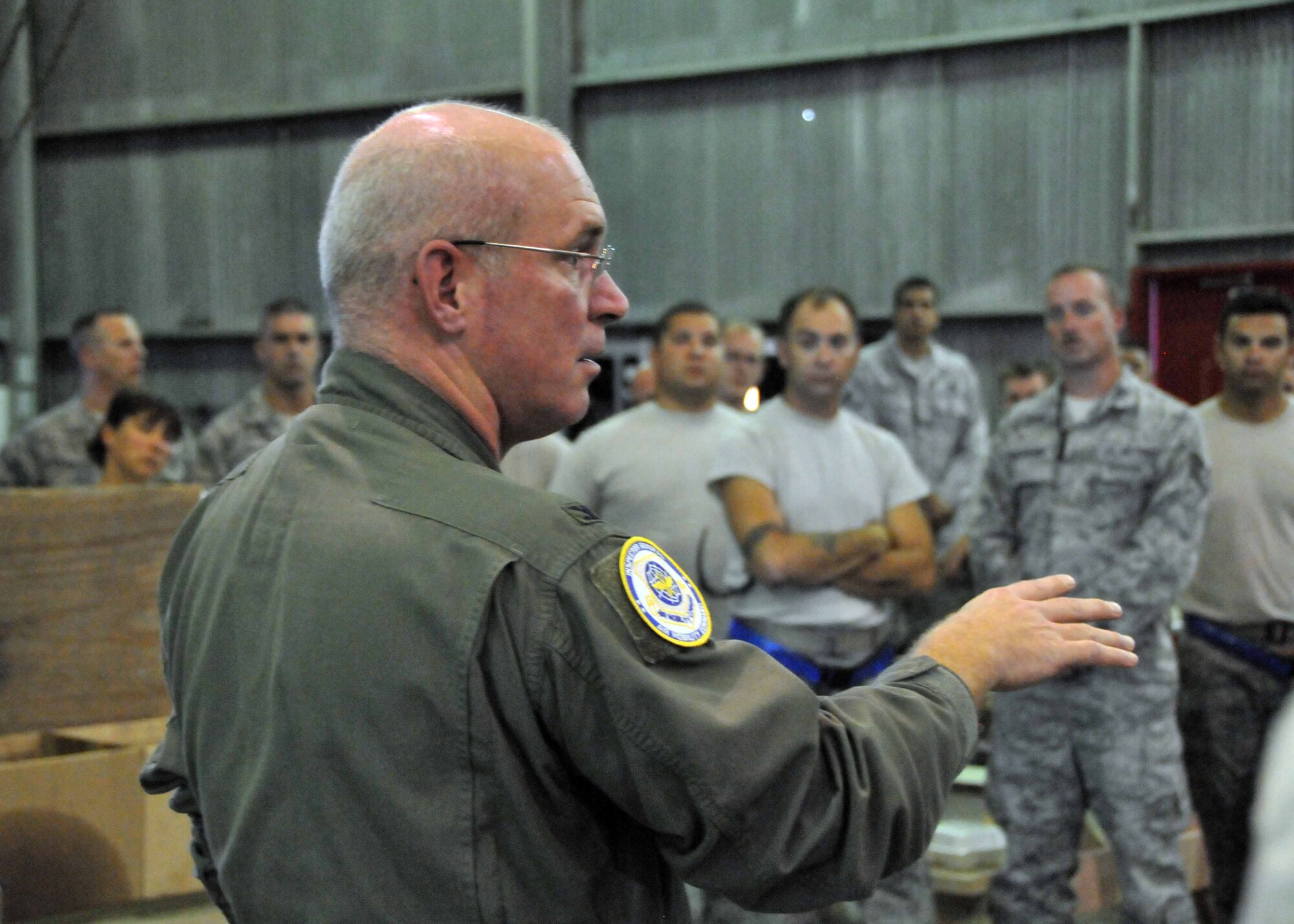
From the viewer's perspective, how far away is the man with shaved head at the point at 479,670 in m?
1.15

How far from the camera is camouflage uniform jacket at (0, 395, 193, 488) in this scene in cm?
508

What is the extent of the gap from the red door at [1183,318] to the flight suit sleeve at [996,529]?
203 inches

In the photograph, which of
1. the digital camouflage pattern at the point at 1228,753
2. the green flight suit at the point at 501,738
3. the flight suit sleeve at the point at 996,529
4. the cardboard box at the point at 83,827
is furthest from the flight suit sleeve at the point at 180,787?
the digital camouflage pattern at the point at 1228,753

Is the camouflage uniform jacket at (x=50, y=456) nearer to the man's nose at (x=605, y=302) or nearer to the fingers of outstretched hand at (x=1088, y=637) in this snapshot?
the man's nose at (x=605, y=302)

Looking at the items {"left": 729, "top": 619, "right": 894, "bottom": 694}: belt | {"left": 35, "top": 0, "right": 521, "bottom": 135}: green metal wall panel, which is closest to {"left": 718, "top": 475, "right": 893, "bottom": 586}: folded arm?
{"left": 729, "top": 619, "right": 894, "bottom": 694}: belt

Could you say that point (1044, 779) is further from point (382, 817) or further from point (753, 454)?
point (382, 817)

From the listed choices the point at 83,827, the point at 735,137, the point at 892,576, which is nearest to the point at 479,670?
the point at 83,827

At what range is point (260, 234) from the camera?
11523 mm

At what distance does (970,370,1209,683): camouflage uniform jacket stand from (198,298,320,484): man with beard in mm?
2636

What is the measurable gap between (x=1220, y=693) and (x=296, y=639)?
339 cm

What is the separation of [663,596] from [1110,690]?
8.63 feet

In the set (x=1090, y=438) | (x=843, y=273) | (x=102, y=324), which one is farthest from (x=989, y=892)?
(x=843, y=273)

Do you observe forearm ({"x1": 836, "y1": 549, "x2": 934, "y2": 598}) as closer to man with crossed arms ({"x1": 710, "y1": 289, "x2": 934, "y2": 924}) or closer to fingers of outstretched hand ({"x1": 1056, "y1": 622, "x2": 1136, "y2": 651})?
man with crossed arms ({"x1": 710, "y1": 289, "x2": 934, "y2": 924})

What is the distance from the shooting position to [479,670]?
3.77 ft
